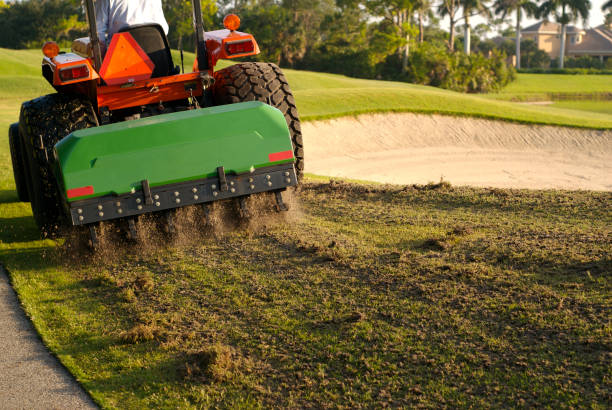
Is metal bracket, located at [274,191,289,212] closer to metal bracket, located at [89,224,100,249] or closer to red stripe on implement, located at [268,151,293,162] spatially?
red stripe on implement, located at [268,151,293,162]

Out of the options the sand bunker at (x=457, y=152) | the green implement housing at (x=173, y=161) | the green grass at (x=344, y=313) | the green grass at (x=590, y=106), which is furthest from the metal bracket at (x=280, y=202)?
the green grass at (x=590, y=106)

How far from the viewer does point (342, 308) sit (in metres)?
4.64

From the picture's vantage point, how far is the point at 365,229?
22.2ft

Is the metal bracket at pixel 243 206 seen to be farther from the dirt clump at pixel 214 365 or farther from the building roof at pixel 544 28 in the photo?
the building roof at pixel 544 28

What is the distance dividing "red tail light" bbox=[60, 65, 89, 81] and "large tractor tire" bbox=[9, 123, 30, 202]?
2110 mm

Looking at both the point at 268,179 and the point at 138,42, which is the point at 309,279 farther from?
the point at 138,42

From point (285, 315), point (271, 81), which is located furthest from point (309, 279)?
point (271, 81)

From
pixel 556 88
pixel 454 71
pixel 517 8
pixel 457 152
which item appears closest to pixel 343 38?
pixel 454 71

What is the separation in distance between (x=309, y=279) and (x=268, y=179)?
987mm

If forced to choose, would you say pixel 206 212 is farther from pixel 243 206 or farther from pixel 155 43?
pixel 155 43

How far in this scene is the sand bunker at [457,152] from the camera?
47.2ft

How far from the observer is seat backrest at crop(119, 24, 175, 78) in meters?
6.25

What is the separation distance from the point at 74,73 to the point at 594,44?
89.0 m

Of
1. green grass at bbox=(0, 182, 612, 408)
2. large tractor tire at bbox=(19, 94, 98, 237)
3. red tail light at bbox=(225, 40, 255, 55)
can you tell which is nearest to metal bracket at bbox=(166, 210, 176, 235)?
green grass at bbox=(0, 182, 612, 408)
